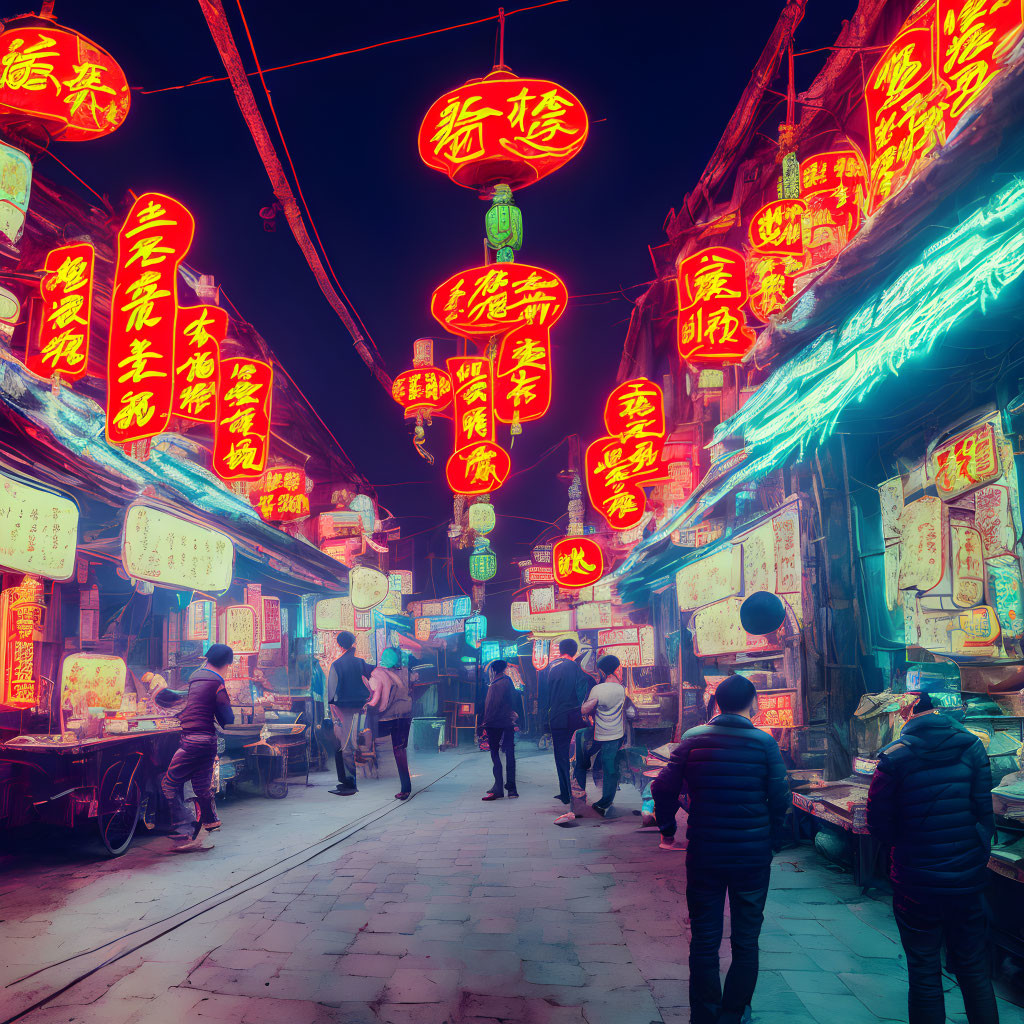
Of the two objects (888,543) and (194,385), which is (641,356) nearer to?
(194,385)

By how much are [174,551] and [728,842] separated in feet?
27.4

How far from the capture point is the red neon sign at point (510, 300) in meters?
12.4

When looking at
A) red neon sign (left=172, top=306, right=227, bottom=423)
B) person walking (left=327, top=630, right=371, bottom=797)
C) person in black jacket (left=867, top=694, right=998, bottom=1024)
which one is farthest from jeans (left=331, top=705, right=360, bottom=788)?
person in black jacket (left=867, top=694, right=998, bottom=1024)

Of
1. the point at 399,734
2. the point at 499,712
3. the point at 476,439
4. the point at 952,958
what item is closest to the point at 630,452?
the point at 476,439

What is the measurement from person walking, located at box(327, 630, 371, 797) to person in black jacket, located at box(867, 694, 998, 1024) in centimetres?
934

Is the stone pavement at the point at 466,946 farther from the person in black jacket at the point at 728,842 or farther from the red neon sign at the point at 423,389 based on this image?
the red neon sign at the point at 423,389

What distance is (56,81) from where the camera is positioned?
29.5 ft

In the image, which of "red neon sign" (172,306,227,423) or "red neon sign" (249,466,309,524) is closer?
"red neon sign" (172,306,227,423)

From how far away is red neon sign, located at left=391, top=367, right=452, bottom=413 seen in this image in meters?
19.1

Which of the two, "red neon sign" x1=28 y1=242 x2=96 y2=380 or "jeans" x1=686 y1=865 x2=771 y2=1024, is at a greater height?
"red neon sign" x1=28 y1=242 x2=96 y2=380

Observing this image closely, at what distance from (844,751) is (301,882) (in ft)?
18.0

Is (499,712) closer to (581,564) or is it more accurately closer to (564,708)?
(564,708)

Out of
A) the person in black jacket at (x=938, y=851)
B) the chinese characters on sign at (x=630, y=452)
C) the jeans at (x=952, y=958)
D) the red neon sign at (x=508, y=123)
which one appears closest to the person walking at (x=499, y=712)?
the chinese characters on sign at (x=630, y=452)

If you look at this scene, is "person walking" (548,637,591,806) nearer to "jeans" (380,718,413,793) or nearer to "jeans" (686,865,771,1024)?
"jeans" (380,718,413,793)
